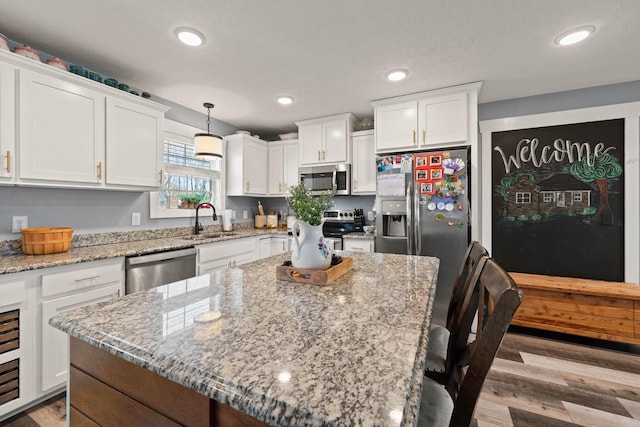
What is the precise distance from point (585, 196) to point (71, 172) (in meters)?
4.64

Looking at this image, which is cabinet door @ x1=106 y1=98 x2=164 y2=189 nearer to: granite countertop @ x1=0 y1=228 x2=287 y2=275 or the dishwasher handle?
granite countertop @ x1=0 y1=228 x2=287 y2=275

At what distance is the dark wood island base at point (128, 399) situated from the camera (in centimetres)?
59

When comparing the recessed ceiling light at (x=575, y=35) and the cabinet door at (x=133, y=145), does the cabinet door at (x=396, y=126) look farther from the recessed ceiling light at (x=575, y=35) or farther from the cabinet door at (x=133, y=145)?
the cabinet door at (x=133, y=145)

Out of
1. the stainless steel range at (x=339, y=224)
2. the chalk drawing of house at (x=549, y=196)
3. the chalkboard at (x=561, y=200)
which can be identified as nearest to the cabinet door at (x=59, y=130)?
the stainless steel range at (x=339, y=224)

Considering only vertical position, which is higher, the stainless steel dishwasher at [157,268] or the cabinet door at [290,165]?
the cabinet door at [290,165]

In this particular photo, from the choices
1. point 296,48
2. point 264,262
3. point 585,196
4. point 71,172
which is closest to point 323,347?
point 264,262

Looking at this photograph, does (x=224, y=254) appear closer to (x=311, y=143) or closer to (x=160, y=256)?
(x=160, y=256)

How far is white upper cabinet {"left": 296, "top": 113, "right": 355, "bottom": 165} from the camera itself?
365cm

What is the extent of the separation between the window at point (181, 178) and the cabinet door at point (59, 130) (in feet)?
2.85

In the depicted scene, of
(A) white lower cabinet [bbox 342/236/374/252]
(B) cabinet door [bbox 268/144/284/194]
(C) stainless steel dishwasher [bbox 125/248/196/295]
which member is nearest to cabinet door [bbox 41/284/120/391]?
(C) stainless steel dishwasher [bbox 125/248/196/295]

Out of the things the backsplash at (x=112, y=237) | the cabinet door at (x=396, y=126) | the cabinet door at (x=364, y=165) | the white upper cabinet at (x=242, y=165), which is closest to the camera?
the backsplash at (x=112, y=237)

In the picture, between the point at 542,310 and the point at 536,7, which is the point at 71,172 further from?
the point at 542,310

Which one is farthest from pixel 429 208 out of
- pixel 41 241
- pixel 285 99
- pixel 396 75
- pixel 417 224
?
pixel 41 241

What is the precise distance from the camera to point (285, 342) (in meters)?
0.71
